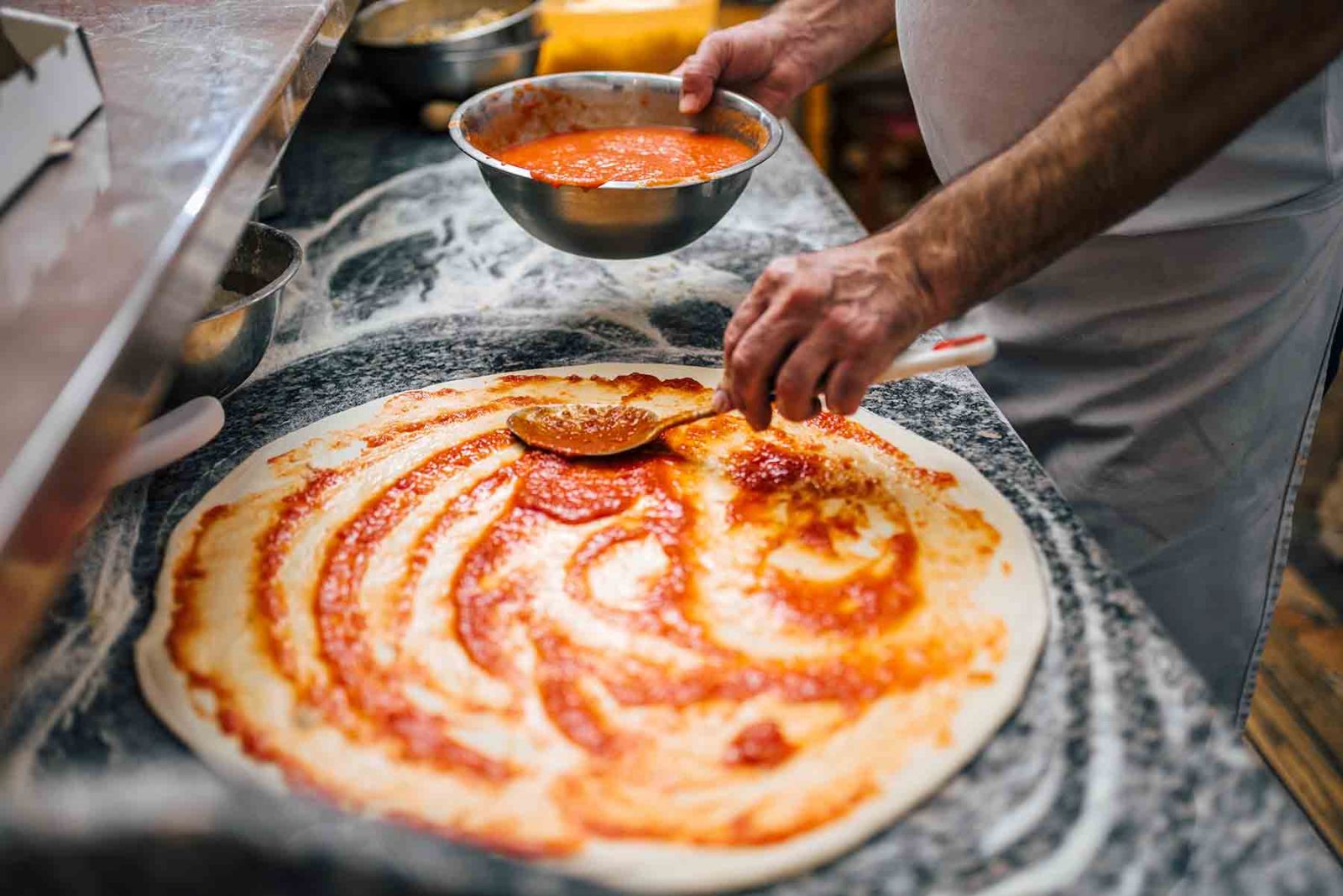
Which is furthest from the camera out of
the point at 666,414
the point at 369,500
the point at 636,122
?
the point at 636,122

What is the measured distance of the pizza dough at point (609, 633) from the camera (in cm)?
Answer: 90

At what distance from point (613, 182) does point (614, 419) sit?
0.38m

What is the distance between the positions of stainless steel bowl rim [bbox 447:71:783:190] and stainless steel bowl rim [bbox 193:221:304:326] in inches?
11.3

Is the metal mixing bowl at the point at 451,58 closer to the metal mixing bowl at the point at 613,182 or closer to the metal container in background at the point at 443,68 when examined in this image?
the metal container in background at the point at 443,68

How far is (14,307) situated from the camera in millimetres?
884

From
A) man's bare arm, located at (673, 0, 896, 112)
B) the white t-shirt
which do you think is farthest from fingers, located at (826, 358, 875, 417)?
man's bare arm, located at (673, 0, 896, 112)

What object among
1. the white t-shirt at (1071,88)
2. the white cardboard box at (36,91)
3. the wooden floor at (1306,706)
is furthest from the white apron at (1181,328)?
the white cardboard box at (36,91)

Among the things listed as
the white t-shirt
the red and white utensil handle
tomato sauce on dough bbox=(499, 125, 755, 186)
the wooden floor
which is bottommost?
the wooden floor

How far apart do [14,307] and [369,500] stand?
17.8 inches

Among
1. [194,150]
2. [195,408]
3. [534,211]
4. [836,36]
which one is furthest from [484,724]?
[836,36]

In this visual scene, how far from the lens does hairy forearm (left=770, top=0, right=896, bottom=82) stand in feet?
6.23

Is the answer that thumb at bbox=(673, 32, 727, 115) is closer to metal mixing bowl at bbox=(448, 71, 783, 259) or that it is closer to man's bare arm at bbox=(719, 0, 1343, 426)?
metal mixing bowl at bbox=(448, 71, 783, 259)

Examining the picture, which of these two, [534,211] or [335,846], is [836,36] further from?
[335,846]

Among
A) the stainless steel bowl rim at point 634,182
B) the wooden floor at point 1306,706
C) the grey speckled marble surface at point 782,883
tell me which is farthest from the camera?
the wooden floor at point 1306,706
